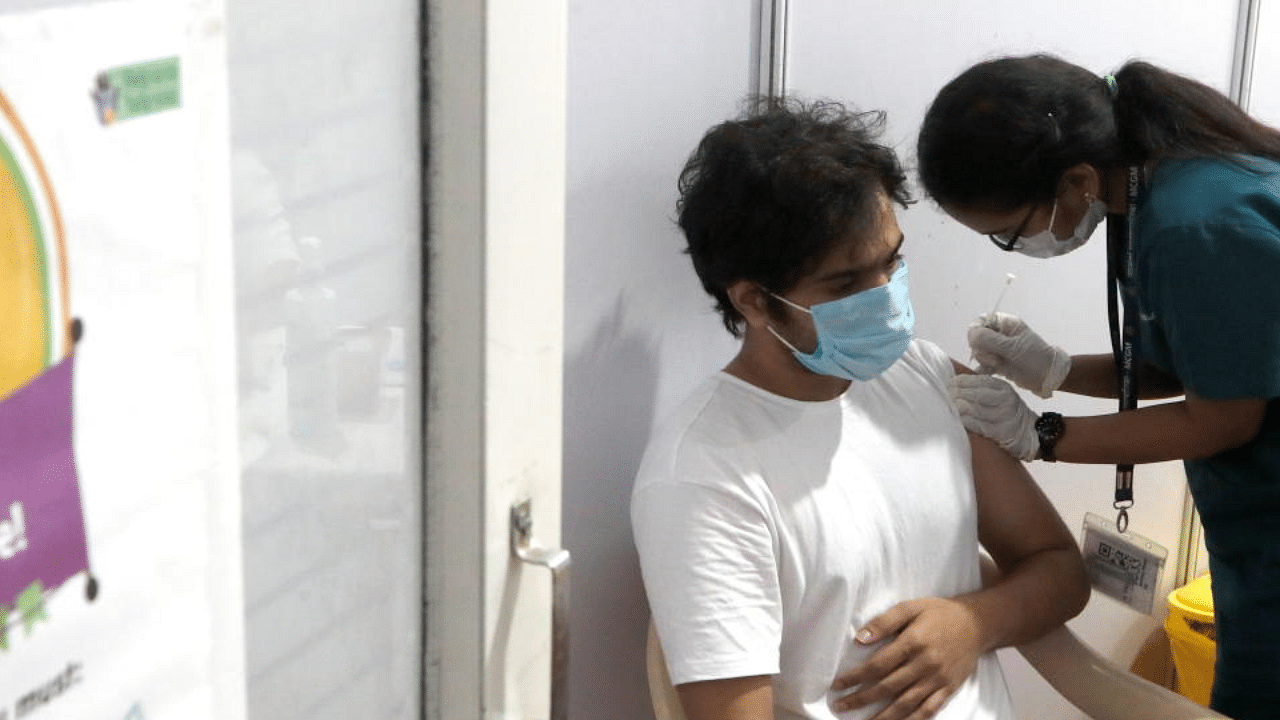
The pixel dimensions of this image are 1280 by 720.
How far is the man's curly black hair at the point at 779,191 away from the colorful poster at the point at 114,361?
868 mm

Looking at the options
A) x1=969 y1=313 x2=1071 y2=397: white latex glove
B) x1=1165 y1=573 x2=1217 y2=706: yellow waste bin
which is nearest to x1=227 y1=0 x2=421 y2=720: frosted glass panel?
x1=969 y1=313 x2=1071 y2=397: white latex glove

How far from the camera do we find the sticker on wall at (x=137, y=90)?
0.74 meters

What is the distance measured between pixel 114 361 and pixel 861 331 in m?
1.02

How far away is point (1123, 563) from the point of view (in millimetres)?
1982

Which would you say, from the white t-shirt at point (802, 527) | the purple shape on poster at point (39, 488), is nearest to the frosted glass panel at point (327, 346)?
the purple shape on poster at point (39, 488)

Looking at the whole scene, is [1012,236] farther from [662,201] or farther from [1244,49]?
[1244,49]

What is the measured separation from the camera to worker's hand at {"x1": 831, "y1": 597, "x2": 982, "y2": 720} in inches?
65.7

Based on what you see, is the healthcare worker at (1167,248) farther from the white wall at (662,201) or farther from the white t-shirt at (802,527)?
the white wall at (662,201)

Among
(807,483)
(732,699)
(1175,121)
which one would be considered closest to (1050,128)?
(1175,121)

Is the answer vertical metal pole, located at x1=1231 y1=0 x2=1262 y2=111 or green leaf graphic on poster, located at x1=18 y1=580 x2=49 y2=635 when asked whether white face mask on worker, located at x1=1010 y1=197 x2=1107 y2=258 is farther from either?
green leaf graphic on poster, located at x1=18 y1=580 x2=49 y2=635

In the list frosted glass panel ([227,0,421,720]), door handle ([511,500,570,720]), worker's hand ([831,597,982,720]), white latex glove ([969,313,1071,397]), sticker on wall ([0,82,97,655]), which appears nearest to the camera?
sticker on wall ([0,82,97,655])

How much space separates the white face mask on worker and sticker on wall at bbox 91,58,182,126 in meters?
1.25

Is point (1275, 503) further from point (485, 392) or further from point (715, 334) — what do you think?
point (485, 392)

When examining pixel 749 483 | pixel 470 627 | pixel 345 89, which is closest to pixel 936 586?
pixel 749 483
